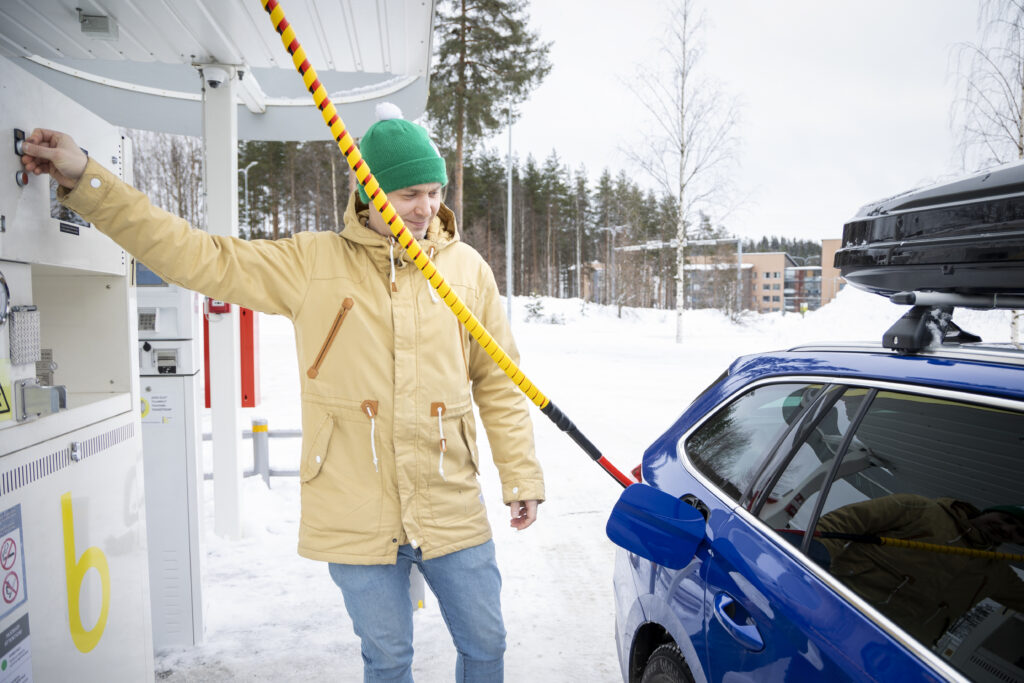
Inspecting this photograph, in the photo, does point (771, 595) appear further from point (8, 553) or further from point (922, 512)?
point (8, 553)

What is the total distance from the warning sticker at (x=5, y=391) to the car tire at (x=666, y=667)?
185cm

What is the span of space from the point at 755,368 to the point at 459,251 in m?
1.01

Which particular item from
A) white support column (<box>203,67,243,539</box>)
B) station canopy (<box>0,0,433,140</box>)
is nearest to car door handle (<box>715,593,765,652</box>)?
station canopy (<box>0,0,433,140</box>)

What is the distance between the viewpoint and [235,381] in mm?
4133

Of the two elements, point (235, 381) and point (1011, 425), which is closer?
point (1011, 425)

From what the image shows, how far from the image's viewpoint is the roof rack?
1.49 metres

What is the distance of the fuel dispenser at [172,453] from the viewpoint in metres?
3.13

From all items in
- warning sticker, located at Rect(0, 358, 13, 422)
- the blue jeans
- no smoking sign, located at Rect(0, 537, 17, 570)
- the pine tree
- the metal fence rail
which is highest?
the pine tree

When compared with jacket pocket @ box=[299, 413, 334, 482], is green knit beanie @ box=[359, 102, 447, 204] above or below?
above

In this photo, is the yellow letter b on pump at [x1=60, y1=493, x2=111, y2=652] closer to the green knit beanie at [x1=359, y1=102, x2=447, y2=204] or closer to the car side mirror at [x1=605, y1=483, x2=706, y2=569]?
the green knit beanie at [x1=359, y1=102, x2=447, y2=204]

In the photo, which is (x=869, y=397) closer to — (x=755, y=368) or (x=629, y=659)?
(x=755, y=368)

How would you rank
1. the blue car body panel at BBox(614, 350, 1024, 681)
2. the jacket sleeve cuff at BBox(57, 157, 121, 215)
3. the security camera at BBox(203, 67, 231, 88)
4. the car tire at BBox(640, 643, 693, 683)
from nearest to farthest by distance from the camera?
the blue car body panel at BBox(614, 350, 1024, 681) → the jacket sleeve cuff at BBox(57, 157, 121, 215) → the car tire at BBox(640, 643, 693, 683) → the security camera at BBox(203, 67, 231, 88)

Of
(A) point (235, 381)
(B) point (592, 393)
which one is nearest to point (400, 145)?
(A) point (235, 381)

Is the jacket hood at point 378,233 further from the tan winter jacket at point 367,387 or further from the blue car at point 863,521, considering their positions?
the blue car at point 863,521
